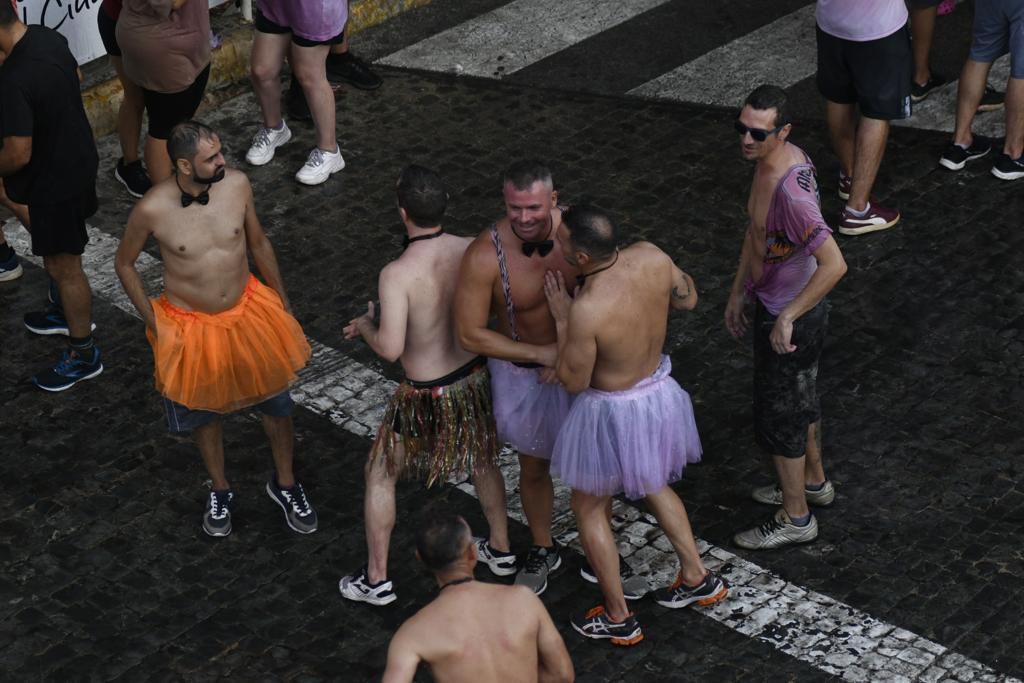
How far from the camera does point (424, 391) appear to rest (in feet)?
21.8

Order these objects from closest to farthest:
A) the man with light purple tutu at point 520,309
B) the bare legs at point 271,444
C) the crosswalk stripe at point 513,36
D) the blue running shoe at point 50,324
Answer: the man with light purple tutu at point 520,309
the bare legs at point 271,444
the blue running shoe at point 50,324
the crosswalk stripe at point 513,36

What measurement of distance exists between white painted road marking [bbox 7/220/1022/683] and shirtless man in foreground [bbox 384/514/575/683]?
173 cm

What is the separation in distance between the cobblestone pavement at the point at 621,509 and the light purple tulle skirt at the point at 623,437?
0.72 meters

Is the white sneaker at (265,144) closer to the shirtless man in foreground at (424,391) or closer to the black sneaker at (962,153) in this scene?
the shirtless man in foreground at (424,391)

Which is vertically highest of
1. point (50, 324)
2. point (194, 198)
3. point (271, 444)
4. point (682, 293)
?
point (194, 198)

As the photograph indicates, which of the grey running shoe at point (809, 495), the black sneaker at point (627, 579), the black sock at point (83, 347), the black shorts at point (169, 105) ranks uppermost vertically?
the black shorts at point (169, 105)

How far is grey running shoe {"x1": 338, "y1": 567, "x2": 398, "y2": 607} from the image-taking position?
271 inches

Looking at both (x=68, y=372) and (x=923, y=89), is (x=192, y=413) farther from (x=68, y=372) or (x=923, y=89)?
(x=923, y=89)

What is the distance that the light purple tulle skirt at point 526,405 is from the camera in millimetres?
6570

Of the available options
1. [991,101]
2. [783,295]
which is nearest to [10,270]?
[783,295]

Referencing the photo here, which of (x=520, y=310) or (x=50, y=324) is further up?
(x=520, y=310)

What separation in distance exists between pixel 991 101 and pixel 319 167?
14.3ft

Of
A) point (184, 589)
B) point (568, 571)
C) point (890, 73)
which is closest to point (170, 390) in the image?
point (184, 589)

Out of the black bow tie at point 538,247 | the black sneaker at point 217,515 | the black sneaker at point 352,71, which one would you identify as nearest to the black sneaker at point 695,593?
the black bow tie at point 538,247
